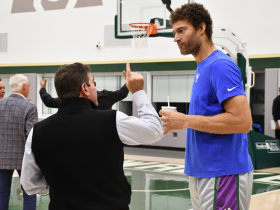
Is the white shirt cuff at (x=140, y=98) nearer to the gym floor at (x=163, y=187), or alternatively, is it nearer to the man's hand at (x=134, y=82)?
the man's hand at (x=134, y=82)

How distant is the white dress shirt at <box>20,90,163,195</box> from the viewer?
213cm

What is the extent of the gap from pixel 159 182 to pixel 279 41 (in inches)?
238

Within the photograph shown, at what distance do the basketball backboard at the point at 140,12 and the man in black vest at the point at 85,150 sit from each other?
653 cm

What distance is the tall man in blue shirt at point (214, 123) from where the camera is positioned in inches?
86.8

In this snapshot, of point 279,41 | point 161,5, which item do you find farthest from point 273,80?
point 161,5

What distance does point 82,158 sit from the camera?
2.16m

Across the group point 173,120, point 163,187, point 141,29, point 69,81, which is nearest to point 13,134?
point 69,81

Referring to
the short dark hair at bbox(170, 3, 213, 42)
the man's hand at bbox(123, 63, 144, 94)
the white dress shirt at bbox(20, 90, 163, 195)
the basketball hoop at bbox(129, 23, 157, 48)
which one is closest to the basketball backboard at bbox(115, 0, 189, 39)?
the basketball hoop at bbox(129, 23, 157, 48)

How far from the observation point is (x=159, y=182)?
26.1ft

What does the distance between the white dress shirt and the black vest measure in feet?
0.15

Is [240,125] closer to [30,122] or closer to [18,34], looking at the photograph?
[30,122]

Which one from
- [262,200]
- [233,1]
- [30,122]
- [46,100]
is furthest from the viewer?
[233,1]

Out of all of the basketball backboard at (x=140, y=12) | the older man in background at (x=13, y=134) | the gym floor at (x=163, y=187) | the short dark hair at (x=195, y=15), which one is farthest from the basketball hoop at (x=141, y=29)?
the short dark hair at (x=195, y=15)

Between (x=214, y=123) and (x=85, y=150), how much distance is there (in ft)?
2.50
